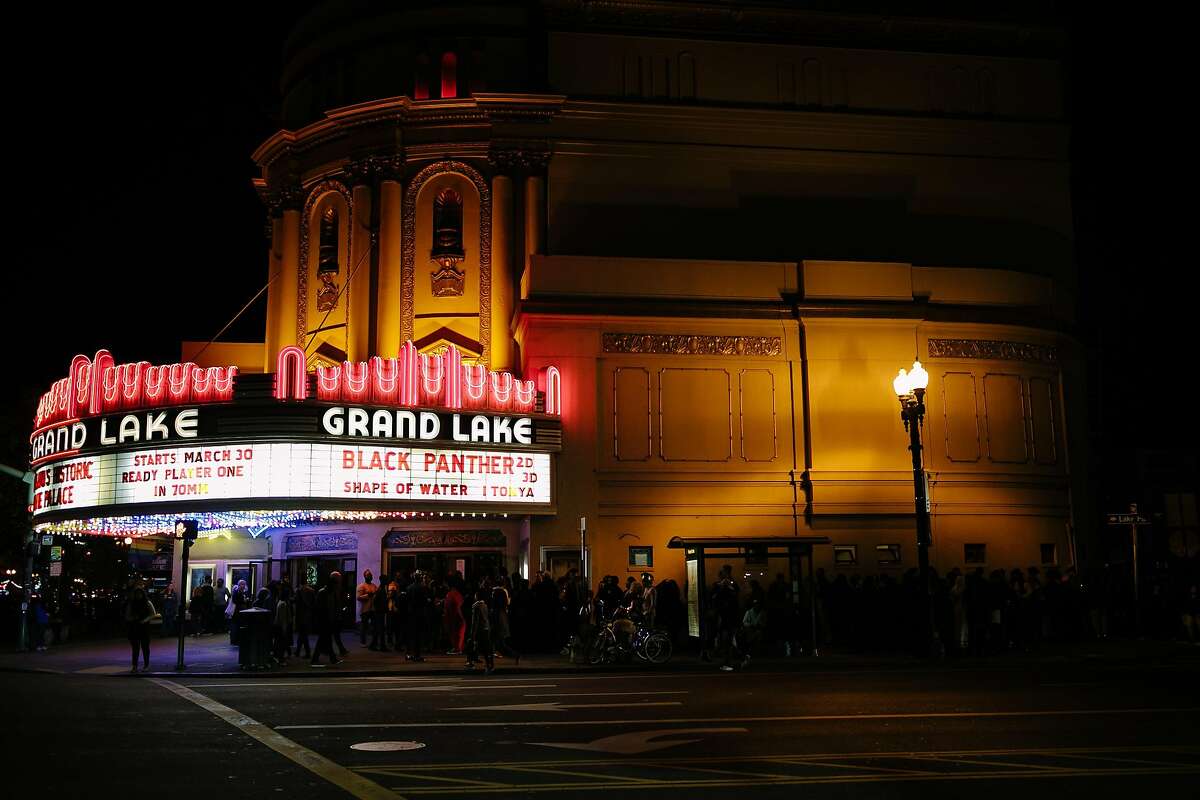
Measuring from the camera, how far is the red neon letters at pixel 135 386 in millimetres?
27734

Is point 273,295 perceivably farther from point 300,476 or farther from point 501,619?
point 501,619

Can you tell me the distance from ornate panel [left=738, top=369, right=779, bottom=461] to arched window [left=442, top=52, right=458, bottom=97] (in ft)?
45.1

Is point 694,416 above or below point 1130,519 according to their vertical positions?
above

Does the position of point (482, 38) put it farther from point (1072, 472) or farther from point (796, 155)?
point (1072, 472)

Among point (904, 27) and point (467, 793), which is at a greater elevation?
point (904, 27)

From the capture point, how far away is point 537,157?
117ft

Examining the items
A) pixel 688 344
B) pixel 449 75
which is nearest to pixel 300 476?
pixel 688 344

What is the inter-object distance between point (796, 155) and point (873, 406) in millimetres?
9353

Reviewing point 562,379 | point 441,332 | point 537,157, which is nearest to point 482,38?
point 537,157

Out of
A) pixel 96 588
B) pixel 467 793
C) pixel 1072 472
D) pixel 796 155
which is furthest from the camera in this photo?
pixel 96 588

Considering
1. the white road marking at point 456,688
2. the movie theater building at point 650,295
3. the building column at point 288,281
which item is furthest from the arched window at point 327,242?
the white road marking at point 456,688

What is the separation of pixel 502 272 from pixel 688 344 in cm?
703

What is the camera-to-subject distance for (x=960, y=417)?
107 feet

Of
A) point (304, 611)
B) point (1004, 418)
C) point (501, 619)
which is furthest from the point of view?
point (1004, 418)
